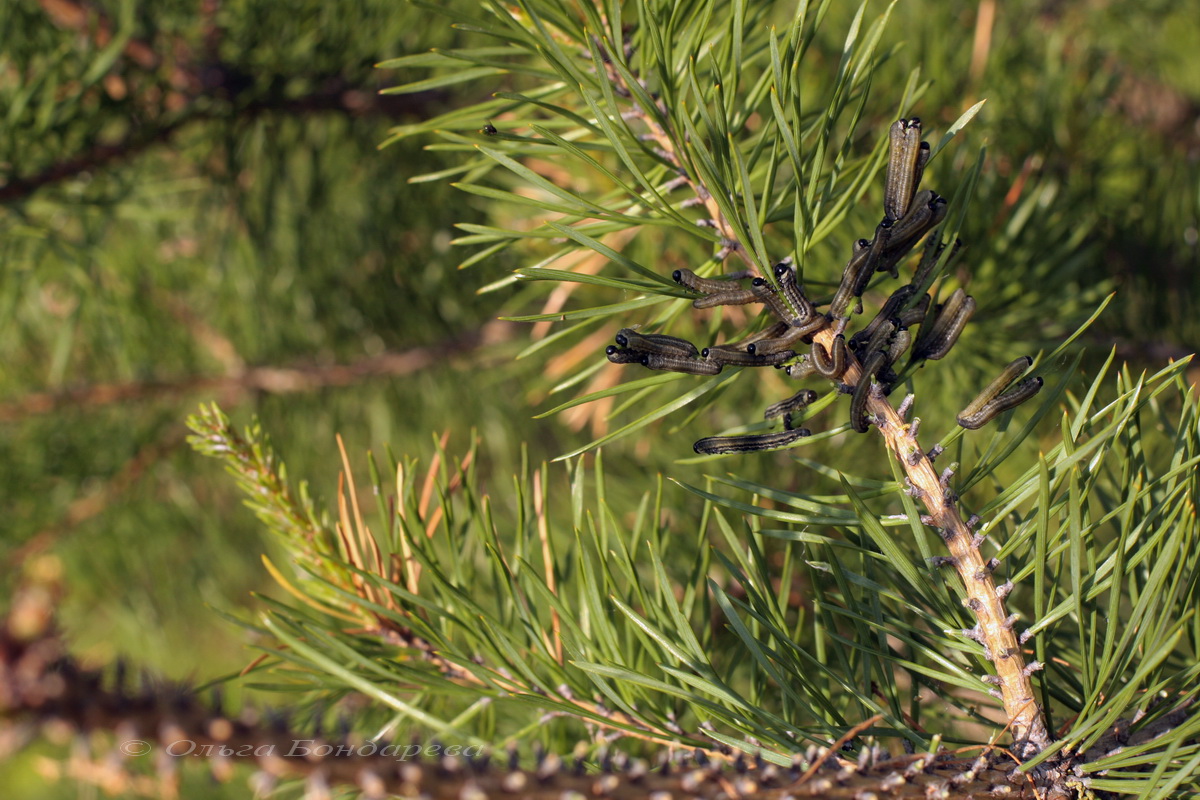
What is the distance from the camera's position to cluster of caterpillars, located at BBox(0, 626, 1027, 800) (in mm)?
273

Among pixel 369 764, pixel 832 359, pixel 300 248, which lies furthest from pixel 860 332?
pixel 300 248

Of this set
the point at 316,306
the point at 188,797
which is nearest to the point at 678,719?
the point at 316,306

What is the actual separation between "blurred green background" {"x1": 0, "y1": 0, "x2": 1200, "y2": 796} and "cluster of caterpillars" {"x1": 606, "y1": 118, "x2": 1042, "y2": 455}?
256mm

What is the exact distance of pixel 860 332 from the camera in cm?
31

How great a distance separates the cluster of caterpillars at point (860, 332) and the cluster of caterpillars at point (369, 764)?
0.39ft

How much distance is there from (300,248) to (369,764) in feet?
2.33

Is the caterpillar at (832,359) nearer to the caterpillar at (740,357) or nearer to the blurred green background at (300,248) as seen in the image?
the caterpillar at (740,357)

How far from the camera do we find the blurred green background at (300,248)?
0.64 m

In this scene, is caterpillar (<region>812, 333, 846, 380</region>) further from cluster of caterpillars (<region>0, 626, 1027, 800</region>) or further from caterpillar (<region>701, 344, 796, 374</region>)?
cluster of caterpillars (<region>0, 626, 1027, 800</region>)

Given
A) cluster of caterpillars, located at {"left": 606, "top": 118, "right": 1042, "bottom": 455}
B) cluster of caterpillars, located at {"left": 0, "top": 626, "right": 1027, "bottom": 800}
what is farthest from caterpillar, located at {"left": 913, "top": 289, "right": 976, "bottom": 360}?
cluster of caterpillars, located at {"left": 0, "top": 626, "right": 1027, "bottom": 800}

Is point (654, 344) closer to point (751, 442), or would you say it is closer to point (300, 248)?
point (751, 442)

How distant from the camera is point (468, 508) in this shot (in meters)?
0.42

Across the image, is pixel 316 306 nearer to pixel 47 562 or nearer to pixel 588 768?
pixel 47 562

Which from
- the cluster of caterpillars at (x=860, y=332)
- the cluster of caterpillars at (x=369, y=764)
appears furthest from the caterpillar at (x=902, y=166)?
the cluster of caterpillars at (x=369, y=764)
